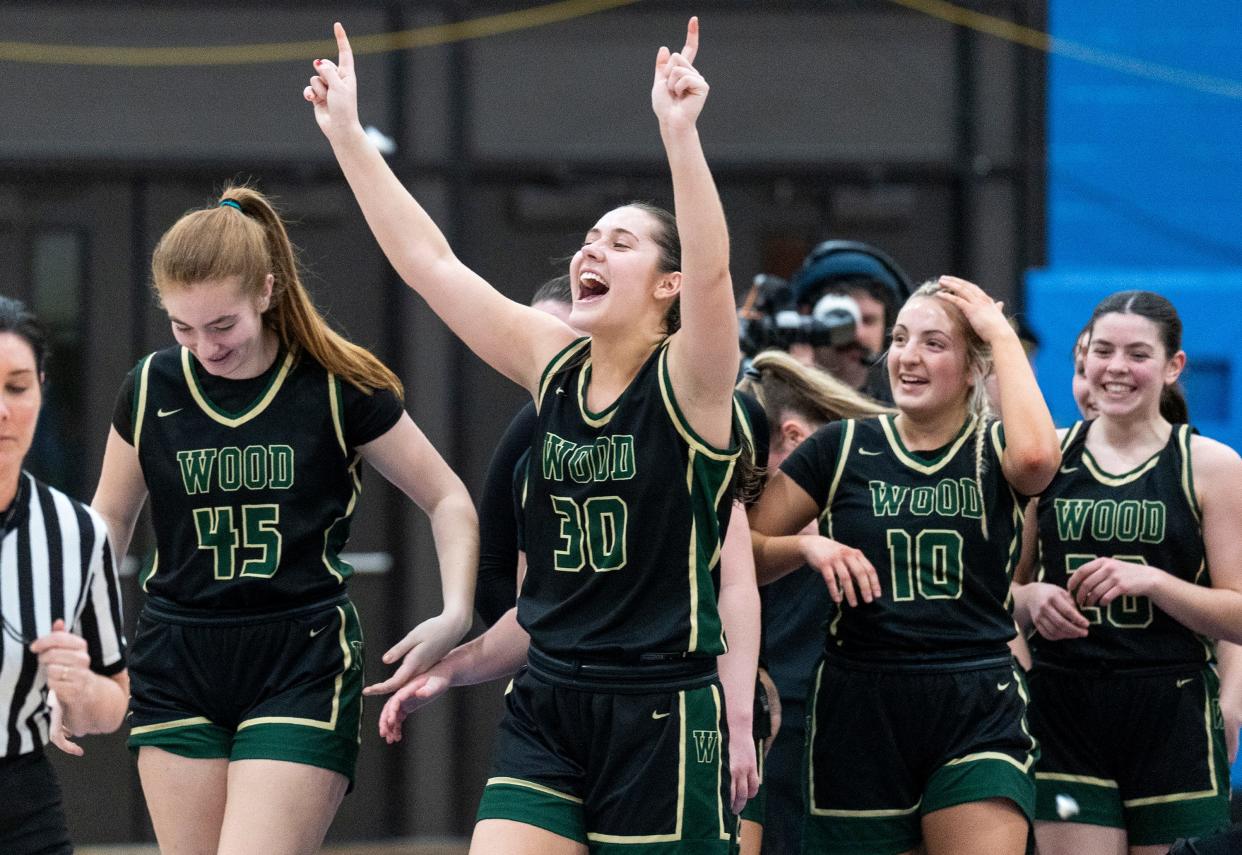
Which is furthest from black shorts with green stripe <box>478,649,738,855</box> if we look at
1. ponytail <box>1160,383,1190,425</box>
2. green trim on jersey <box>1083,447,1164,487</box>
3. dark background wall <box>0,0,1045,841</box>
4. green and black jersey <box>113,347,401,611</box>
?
dark background wall <box>0,0,1045,841</box>

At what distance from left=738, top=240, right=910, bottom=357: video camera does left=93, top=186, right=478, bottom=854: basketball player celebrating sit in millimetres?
1597

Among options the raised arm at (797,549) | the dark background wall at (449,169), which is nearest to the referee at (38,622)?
the raised arm at (797,549)

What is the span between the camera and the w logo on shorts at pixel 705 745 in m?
3.05

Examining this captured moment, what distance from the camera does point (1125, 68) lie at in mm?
7184

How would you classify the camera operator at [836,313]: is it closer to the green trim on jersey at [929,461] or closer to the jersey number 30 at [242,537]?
the green trim on jersey at [929,461]

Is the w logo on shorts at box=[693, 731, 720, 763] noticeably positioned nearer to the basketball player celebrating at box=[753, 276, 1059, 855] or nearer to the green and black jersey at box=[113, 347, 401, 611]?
the basketball player celebrating at box=[753, 276, 1059, 855]

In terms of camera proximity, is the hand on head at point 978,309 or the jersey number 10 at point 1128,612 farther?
the jersey number 10 at point 1128,612

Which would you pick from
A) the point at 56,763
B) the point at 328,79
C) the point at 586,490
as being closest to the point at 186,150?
the point at 56,763

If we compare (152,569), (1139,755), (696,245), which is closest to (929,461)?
(1139,755)

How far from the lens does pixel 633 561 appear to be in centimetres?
308

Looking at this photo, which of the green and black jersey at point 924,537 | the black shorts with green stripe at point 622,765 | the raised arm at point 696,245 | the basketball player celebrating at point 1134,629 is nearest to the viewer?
the raised arm at point 696,245

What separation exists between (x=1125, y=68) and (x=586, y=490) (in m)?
4.87

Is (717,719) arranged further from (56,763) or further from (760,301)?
(56,763)

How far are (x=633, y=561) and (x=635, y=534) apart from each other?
0.05 m
